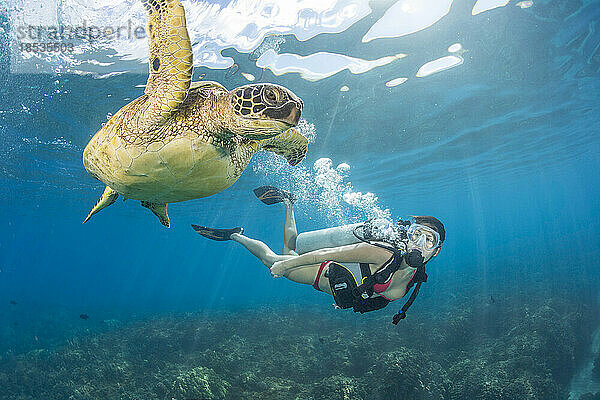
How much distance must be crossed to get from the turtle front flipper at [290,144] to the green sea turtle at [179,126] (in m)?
0.03

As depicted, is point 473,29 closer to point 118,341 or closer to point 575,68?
point 575,68

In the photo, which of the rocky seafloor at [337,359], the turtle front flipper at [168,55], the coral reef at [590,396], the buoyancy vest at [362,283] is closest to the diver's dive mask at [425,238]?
the buoyancy vest at [362,283]

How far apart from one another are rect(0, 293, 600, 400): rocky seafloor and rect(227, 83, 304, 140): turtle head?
7005 millimetres

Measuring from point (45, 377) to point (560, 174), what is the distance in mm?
46425

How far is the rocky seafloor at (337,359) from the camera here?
25.3 feet

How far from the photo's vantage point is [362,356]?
1008 centimetres

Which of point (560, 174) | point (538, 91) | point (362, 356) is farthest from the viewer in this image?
point (560, 174)

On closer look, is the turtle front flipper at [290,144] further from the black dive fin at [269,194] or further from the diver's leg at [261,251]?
the diver's leg at [261,251]

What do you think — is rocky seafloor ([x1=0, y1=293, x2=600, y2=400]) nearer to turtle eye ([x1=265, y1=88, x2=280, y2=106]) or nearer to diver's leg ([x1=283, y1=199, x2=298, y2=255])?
diver's leg ([x1=283, y1=199, x2=298, y2=255])

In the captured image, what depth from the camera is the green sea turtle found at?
8.44ft

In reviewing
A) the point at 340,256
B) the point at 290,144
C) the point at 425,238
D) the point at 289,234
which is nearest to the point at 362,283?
the point at 340,256

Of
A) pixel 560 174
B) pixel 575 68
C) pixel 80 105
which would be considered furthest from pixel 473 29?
pixel 560 174

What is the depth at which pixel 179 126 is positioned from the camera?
10.7 ft

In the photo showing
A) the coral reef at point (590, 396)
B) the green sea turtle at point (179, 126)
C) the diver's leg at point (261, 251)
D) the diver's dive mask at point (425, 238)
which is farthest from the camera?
the coral reef at point (590, 396)
